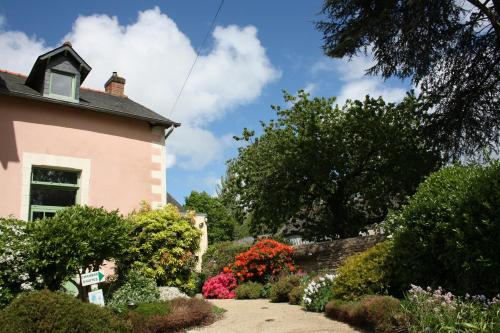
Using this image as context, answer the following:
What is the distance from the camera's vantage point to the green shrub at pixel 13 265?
6457 mm

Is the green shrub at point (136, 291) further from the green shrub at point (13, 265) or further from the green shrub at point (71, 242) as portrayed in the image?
the green shrub at point (13, 265)

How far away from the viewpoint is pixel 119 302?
7578mm

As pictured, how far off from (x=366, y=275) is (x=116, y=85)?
10074 millimetres

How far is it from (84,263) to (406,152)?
40.2 ft

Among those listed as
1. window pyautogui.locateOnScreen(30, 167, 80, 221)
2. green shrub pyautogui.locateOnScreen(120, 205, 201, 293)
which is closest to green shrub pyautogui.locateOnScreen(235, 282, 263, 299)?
green shrub pyautogui.locateOnScreen(120, 205, 201, 293)

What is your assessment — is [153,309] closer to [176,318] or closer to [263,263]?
[176,318]

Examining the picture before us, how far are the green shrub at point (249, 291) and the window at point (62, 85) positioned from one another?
6.97 metres

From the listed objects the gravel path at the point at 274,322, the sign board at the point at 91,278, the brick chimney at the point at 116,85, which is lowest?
the gravel path at the point at 274,322

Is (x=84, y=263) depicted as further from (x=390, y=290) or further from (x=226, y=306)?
(x=390, y=290)

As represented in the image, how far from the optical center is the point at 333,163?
15.6 meters

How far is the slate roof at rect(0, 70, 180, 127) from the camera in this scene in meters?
9.70

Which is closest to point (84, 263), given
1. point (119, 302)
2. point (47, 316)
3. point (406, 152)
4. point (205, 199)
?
point (119, 302)

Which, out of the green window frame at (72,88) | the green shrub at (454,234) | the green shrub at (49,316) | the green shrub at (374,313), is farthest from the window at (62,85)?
the green shrub at (454,234)

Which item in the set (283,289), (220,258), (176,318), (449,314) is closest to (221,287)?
(283,289)
